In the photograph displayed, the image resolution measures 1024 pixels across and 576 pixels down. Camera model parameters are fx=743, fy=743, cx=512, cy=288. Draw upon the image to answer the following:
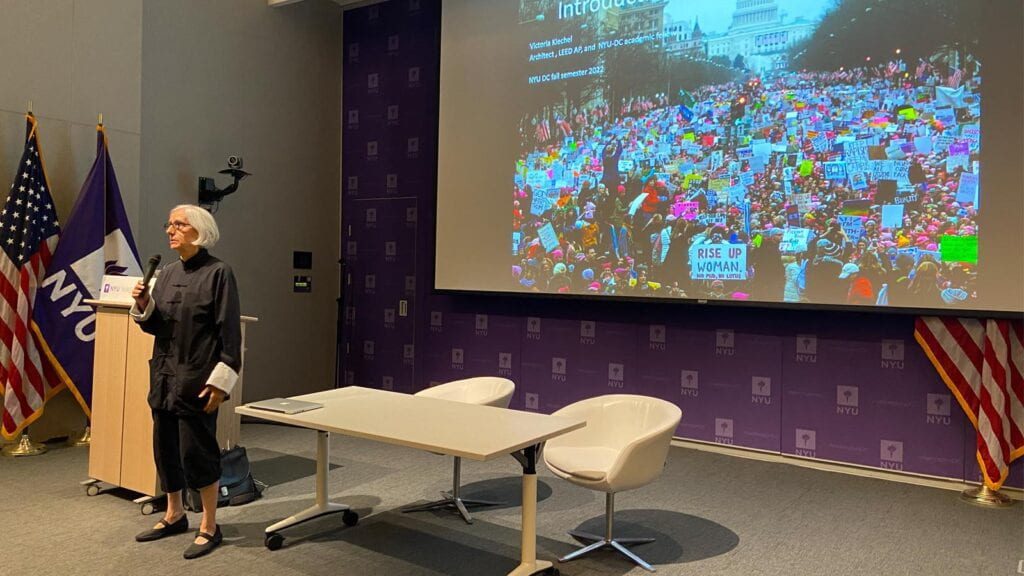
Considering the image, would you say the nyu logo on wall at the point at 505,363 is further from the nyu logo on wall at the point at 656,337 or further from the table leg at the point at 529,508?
the table leg at the point at 529,508

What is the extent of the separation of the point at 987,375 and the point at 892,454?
78 cm

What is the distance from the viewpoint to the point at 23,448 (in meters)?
4.77

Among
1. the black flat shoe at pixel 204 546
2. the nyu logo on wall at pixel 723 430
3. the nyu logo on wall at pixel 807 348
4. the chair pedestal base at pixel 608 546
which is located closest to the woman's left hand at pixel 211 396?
the black flat shoe at pixel 204 546

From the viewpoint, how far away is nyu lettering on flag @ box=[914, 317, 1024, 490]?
414 centimetres

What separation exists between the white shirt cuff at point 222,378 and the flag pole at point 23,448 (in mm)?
2545

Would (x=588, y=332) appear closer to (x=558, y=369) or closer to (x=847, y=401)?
(x=558, y=369)

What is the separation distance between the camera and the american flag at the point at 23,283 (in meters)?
4.71

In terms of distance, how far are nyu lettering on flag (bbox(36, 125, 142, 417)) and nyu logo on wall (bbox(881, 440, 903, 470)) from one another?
200 inches

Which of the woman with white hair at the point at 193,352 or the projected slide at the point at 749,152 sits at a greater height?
the projected slide at the point at 749,152

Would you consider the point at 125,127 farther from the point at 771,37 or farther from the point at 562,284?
the point at 771,37

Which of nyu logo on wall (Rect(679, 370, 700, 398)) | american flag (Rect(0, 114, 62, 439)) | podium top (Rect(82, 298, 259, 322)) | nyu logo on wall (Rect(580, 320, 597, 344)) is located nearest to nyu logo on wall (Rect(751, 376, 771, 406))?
nyu logo on wall (Rect(679, 370, 700, 398))

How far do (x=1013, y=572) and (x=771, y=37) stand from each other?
3.28 m

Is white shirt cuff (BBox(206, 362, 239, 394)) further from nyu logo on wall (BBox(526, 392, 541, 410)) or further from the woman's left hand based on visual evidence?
nyu logo on wall (BBox(526, 392, 541, 410))

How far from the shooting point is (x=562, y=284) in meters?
5.60
